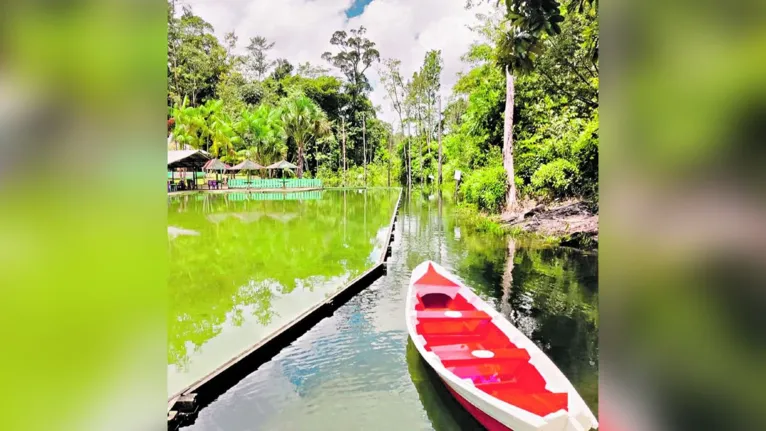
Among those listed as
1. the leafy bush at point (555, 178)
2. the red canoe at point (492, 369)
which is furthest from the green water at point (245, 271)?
the leafy bush at point (555, 178)

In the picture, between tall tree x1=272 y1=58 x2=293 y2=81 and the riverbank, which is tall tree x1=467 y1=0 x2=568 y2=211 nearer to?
the riverbank

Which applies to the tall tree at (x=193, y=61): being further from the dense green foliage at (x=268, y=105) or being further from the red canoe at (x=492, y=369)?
the red canoe at (x=492, y=369)

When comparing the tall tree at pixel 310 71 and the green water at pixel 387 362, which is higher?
the tall tree at pixel 310 71

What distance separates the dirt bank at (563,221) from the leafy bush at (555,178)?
445mm

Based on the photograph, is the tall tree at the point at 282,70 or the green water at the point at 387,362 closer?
the green water at the point at 387,362

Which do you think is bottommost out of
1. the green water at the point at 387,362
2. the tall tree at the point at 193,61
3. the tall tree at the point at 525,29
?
the green water at the point at 387,362

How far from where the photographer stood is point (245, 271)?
869 centimetres

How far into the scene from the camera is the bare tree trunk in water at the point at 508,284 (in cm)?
664

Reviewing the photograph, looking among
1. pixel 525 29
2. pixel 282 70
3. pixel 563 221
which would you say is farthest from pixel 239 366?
pixel 282 70

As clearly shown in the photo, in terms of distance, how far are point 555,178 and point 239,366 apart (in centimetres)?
1166

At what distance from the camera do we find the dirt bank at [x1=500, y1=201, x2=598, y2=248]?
1160 centimetres
